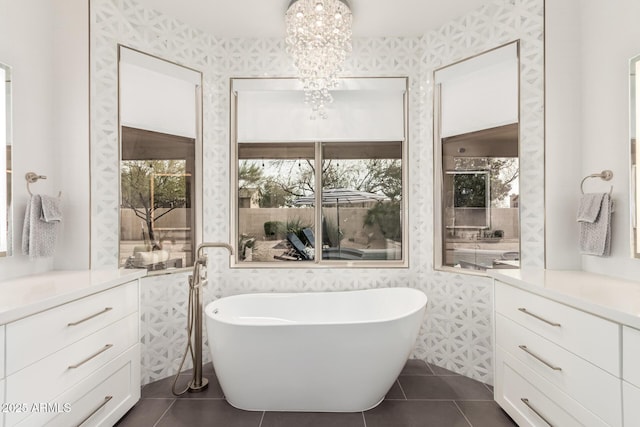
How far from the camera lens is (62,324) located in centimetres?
147

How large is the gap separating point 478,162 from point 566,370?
161 cm

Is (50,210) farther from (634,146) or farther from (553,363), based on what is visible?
(634,146)

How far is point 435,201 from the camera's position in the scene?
2773 millimetres

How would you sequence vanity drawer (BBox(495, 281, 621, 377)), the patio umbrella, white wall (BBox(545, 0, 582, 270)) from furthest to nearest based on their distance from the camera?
the patio umbrella → white wall (BBox(545, 0, 582, 270)) → vanity drawer (BBox(495, 281, 621, 377))

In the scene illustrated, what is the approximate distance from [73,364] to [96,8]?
2.23 metres

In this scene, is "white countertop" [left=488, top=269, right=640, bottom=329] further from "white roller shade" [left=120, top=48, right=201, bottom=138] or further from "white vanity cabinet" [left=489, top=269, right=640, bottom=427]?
"white roller shade" [left=120, top=48, right=201, bottom=138]

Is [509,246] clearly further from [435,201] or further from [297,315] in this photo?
[297,315]

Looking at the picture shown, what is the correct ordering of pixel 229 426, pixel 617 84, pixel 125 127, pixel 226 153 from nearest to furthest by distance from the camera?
1. pixel 617 84
2. pixel 229 426
3. pixel 125 127
4. pixel 226 153

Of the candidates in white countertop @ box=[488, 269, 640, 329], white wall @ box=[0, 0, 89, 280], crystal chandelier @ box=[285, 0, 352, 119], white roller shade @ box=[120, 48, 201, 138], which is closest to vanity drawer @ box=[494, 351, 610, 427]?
white countertop @ box=[488, 269, 640, 329]

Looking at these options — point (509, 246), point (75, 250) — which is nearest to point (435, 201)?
Answer: point (509, 246)

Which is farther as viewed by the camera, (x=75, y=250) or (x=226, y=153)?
(x=226, y=153)

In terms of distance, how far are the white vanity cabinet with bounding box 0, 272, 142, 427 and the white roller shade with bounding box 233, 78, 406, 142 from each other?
1.63m

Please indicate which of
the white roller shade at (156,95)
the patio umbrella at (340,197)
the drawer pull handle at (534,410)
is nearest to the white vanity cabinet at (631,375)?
the drawer pull handle at (534,410)

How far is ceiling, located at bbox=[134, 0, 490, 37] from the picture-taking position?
7.92 feet
